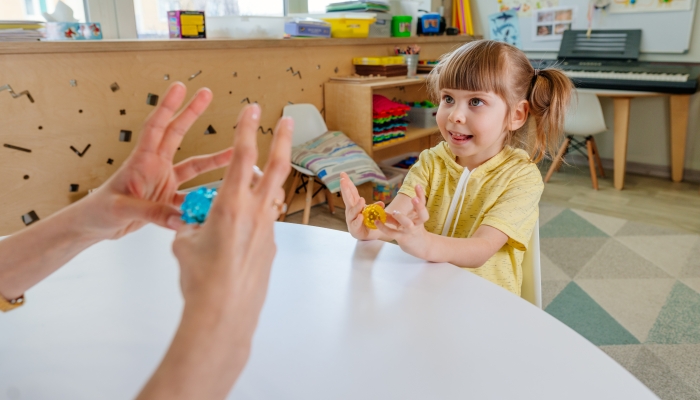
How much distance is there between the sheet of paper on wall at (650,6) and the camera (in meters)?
3.79

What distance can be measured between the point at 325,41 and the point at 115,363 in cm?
273

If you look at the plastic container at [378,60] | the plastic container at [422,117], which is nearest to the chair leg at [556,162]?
the plastic container at [422,117]

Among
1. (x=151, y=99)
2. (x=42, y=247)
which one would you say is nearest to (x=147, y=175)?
(x=42, y=247)

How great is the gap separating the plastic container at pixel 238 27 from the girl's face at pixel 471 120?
1.93 meters

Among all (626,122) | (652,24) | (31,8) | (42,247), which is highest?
(31,8)

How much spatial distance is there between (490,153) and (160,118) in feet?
3.09

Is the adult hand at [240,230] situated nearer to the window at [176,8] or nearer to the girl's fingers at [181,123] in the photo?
the girl's fingers at [181,123]

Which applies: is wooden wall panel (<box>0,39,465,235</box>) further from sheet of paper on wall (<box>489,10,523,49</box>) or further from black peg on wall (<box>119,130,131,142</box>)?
sheet of paper on wall (<box>489,10,523,49</box>)

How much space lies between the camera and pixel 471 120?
1.33 m

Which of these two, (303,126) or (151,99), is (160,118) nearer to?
(151,99)

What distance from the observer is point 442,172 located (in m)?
1.46

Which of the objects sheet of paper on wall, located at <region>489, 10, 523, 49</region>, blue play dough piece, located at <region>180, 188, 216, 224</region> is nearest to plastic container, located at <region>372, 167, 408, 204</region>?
sheet of paper on wall, located at <region>489, 10, 523, 49</region>

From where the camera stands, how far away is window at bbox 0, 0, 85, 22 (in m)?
2.42

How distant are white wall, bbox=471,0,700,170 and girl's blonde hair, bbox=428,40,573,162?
3102 millimetres
